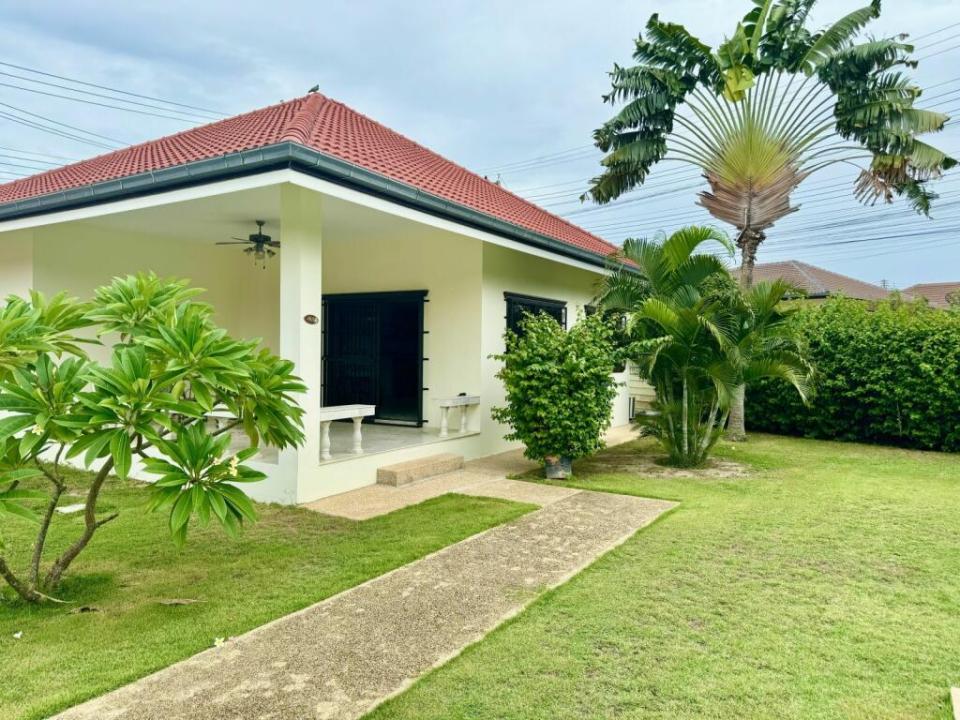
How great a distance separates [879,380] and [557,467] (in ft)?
24.1

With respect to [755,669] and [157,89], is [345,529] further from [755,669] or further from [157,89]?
[157,89]

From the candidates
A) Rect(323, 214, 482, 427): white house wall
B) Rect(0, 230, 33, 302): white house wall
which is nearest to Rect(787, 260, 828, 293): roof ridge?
Rect(323, 214, 482, 427): white house wall

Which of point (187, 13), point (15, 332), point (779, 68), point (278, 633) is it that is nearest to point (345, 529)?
point (278, 633)

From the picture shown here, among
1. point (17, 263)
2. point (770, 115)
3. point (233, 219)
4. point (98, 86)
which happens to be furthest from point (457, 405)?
point (98, 86)

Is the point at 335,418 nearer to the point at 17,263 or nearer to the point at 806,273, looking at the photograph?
the point at 17,263

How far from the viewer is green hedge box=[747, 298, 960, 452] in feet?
35.3

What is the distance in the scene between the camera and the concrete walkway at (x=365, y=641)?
278 centimetres

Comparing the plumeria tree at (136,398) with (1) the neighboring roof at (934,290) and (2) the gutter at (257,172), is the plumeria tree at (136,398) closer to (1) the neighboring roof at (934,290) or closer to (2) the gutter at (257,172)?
(2) the gutter at (257,172)

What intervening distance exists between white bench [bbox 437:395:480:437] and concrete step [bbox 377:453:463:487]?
0.47 metres

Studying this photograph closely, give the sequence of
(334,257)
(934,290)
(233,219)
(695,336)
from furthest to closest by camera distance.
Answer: (934,290)
(334,257)
(695,336)
(233,219)

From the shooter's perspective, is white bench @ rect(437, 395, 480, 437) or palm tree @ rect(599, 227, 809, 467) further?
white bench @ rect(437, 395, 480, 437)

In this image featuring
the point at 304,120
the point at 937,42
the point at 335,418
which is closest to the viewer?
the point at 335,418

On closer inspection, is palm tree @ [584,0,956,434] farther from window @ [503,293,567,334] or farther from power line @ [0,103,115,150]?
power line @ [0,103,115,150]

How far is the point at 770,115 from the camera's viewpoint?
1270cm
